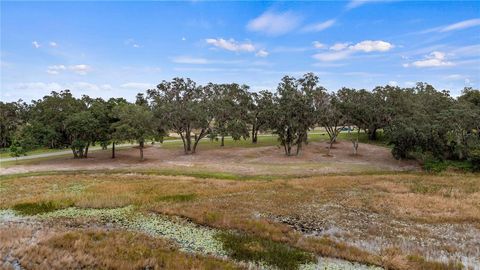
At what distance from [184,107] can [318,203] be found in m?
32.2

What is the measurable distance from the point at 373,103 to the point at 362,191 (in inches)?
1196

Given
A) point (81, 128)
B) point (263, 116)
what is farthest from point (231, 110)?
point (81, 128)

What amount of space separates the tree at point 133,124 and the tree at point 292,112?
60.7ft

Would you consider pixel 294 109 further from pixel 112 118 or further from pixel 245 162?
pixel 112 118

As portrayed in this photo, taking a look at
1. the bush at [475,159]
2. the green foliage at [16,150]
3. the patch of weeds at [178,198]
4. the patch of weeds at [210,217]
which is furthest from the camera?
the green foliage at [16,150]

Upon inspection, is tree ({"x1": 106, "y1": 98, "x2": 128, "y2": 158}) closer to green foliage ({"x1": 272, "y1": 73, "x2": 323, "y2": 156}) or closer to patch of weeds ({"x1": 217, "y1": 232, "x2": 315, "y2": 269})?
green foliage ({"x1": 272, "y1": 73, "x2": 323, "y2": 156})

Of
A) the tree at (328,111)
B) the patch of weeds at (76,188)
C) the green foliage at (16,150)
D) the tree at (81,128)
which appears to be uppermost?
the tree at (328,111)

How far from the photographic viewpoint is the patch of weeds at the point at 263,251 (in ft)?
43.9

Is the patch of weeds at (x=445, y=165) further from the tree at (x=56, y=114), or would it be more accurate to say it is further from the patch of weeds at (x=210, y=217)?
the tree at (x=56, y=114)

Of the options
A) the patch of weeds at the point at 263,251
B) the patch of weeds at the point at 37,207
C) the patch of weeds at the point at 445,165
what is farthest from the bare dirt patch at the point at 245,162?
the patch of weeds at the point at 263,251

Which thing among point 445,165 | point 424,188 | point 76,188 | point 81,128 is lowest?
point 424,188

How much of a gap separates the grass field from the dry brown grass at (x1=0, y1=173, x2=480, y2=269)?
0.24ft

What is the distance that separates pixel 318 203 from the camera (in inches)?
910

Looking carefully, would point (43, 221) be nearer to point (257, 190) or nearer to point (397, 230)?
point (257, 190)
